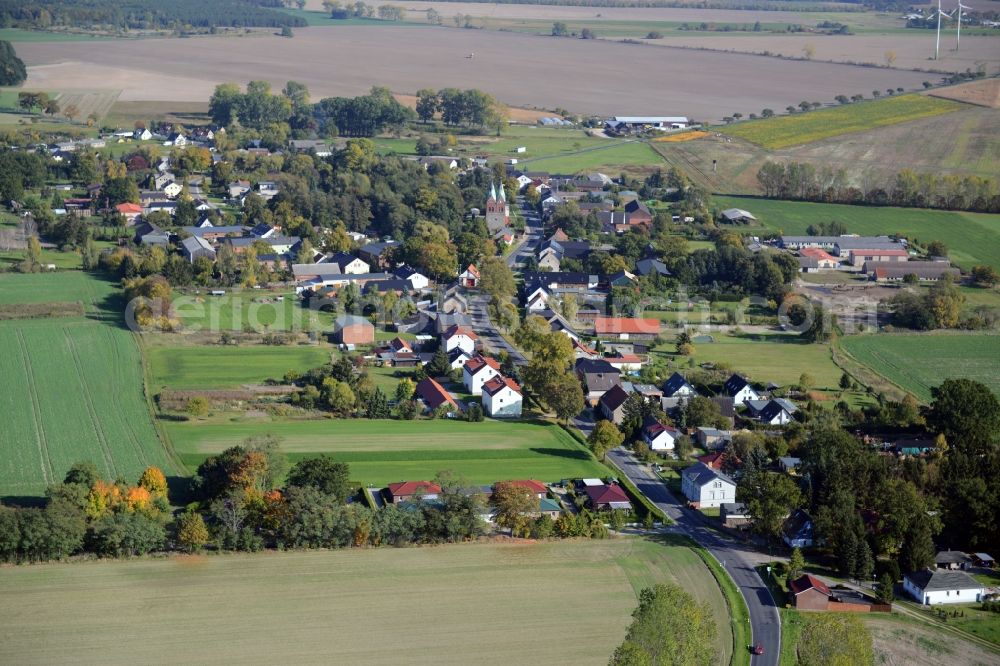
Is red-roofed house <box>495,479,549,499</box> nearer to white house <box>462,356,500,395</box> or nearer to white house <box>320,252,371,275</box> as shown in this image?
white house <box>462,356,500,395</box>

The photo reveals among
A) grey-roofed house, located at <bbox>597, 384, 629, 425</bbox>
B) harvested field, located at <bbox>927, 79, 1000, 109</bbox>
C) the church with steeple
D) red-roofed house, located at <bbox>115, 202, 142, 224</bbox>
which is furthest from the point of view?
harvested field, located at <bbox>927, 79, 1000, 109</bbox>

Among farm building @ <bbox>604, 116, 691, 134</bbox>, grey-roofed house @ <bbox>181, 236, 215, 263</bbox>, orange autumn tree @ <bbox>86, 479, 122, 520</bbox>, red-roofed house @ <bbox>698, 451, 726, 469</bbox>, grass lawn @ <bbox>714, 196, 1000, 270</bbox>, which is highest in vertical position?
farm building @ <bbox>604, 116, 691, 134</bbox>

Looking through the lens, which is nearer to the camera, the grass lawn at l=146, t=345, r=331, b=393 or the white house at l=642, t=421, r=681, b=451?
the white house at l=642, t=421, r=681, b=451

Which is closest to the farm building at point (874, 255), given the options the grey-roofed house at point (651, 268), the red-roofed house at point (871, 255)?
the red-roofed house at point (871, 255)


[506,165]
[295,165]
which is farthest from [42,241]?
[506,165]

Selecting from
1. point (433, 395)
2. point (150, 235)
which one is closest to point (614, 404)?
point (433, 395)

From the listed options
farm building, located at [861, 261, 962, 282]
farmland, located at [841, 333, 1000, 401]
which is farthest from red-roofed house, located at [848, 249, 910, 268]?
farmland, located at [841, 333, 1000, 401]

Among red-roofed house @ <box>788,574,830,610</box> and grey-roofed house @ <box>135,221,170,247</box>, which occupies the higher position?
grey-roofed house @ <box>135,221,170,247</box>
